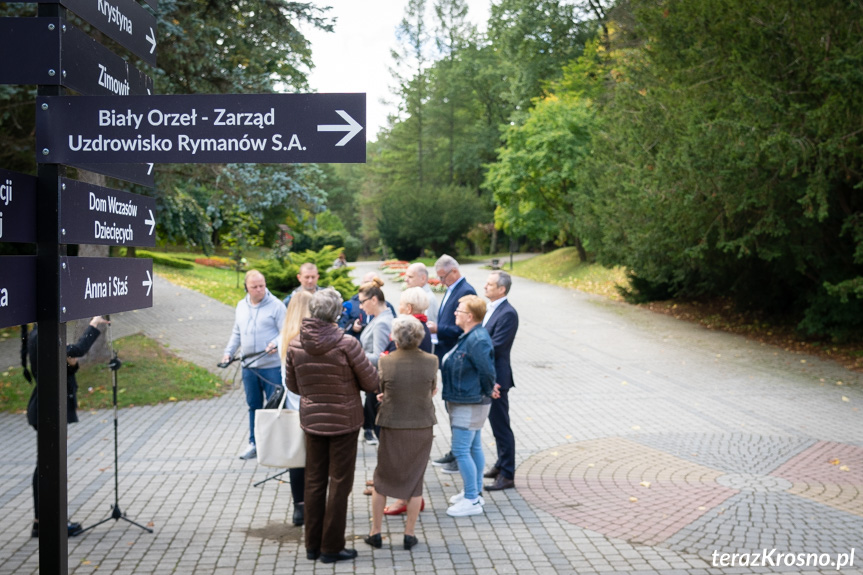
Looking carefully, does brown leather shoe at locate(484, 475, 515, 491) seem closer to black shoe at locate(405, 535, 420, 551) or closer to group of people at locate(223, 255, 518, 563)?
group of people at locate(223, 255, 518, 563)

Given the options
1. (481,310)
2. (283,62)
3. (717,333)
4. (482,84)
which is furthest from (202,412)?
(482,84)

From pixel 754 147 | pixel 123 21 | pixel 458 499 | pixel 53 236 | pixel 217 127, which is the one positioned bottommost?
pixel 458 499

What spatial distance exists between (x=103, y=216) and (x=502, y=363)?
167 inches

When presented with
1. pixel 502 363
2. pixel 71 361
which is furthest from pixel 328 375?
pixel 502 363

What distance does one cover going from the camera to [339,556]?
5.57 metres

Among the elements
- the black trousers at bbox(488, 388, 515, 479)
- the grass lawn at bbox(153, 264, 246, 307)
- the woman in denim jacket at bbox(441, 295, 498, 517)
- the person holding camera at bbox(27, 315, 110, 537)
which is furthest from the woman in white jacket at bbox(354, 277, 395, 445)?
the grass lawn at bbox(153, 264, 246, 307)

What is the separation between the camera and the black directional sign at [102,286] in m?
3.29

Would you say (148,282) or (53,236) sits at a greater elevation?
(53,236)

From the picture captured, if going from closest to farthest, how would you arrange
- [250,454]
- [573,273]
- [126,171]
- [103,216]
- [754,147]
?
[103,216] < [126,171] < [250,454] < [754,147] < [573,273]

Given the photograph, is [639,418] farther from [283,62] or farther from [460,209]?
[460,209]

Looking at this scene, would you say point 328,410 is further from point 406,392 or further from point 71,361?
point 71,361

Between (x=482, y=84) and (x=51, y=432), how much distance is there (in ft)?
206

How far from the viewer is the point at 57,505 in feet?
10.6

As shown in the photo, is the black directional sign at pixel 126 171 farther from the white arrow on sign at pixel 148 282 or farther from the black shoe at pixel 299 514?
the black shoe at pixel 299 514
